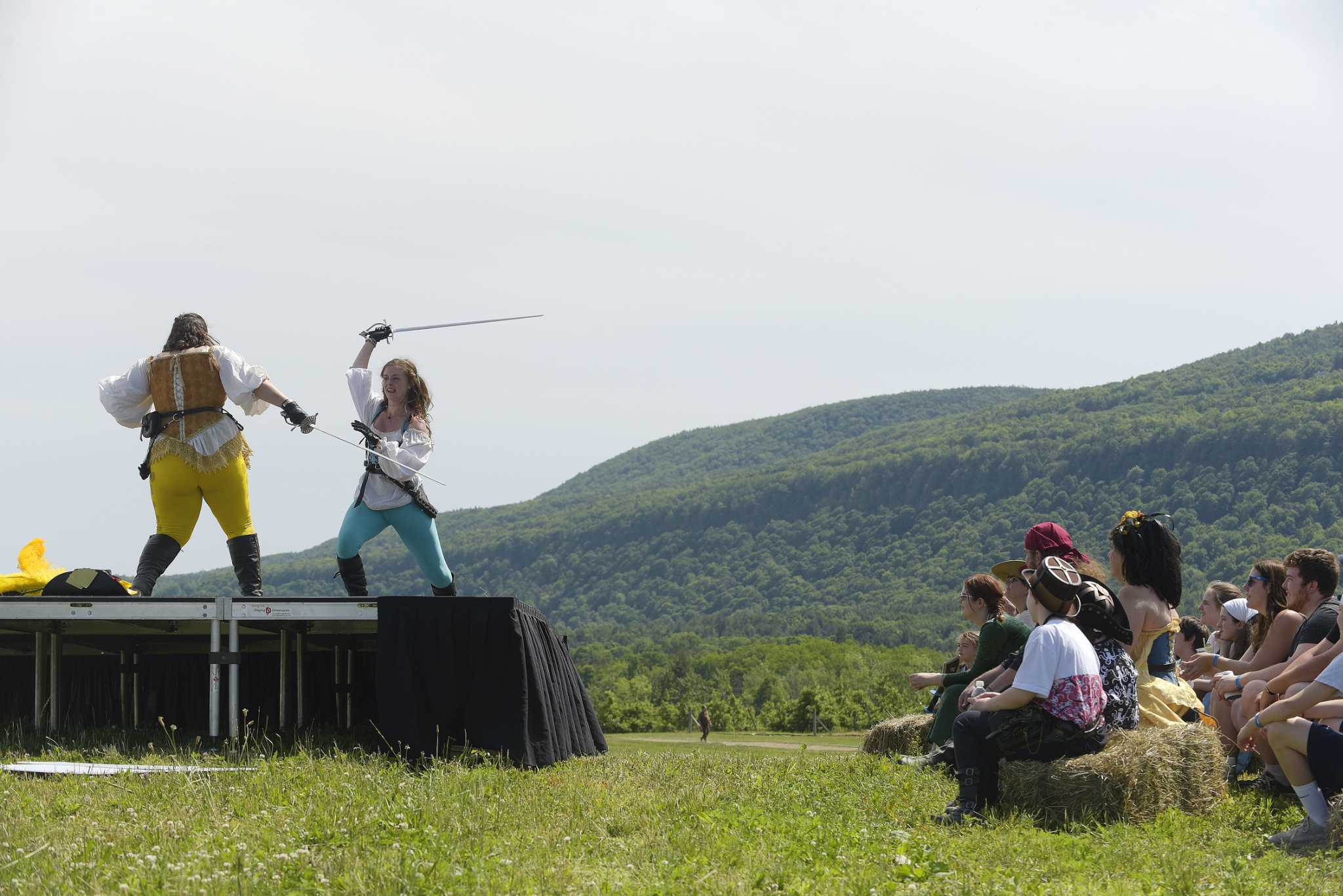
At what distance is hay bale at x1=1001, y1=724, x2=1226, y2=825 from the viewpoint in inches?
282

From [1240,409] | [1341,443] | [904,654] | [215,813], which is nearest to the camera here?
[215,813]

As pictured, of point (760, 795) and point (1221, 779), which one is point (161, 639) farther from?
point (1221, 779)

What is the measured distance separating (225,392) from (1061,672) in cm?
587

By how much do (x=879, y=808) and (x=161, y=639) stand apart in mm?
6594

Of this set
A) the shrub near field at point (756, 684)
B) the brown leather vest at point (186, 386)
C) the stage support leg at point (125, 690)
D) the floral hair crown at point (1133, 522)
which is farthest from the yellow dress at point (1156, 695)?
the shrub near field at point (756, 684)

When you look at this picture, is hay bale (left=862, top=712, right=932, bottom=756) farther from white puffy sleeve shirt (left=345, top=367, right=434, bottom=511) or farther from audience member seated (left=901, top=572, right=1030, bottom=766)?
white puffy sleeve shirt (left=345, top=367, right=434, bottom=511)

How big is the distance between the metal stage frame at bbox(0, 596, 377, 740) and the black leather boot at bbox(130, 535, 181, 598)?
0.83 feet

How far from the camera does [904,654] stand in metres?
92.7

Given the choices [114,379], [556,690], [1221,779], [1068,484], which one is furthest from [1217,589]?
[1068,484]

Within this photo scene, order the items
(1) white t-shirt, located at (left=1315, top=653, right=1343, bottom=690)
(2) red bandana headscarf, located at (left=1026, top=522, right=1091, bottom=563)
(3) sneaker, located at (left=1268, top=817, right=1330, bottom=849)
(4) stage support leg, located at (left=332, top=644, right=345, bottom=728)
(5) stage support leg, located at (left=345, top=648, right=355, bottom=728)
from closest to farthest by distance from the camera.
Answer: (3) sneaker, located at (left=1268, top=817, right=1330, bottom=849) → (1) white t-shirt, located at (left=1315, top=653, right=1343, bottom=690) → (2) red bandana headscarf, located at (left=1026, top=522, right=1091, bottom=563) → (4) stage support leg, located at (left=332, top=644, right=345, bottom=728) → (5) stage support leg, located at (left=345, top=648, right=355, bottom=728)

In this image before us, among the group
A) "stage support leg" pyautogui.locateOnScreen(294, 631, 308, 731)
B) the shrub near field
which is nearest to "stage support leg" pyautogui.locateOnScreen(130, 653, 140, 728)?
"stage support leg" pyautogui.locateOnScreen(294, 631, 308, 731)

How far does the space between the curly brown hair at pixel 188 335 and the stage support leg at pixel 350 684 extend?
2.94m

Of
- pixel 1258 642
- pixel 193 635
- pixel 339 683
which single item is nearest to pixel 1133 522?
pixel 1258 642

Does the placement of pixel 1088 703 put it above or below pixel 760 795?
above
